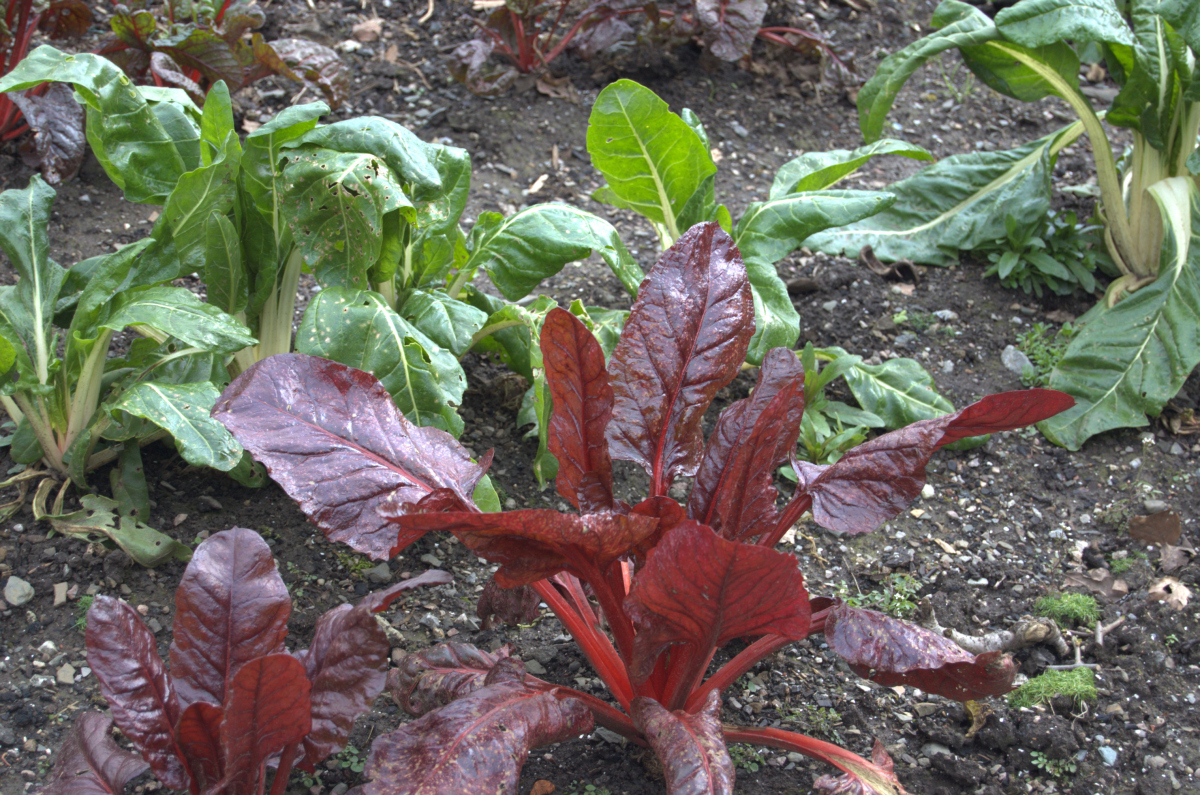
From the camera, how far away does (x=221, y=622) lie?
1480 mm

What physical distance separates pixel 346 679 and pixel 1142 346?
8.70ft

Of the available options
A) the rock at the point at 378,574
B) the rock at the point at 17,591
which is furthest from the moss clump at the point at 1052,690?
the rock at the point at 17,591

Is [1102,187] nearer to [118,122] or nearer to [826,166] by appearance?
[826,166]

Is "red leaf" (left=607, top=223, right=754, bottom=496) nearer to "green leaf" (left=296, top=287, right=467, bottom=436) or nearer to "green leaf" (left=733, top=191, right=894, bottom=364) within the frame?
"green leaf" (left=296, top=287, right=467, bottom=436)

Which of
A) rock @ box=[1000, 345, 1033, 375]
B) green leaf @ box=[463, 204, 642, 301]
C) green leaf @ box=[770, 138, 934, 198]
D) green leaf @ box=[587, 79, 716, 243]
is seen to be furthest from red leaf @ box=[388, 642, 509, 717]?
rock @ box=[1000, 345, 1033, 375]

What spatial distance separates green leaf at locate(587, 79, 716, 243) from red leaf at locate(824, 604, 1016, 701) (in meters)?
1.61

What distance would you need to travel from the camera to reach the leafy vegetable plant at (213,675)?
1.41 metres

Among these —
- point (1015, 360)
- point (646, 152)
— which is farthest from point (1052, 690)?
point (646, 152)

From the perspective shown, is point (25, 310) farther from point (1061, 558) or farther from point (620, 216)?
point (1061, 558)

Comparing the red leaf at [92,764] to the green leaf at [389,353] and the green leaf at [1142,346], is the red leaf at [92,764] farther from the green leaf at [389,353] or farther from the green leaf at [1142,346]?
the green leaf at [1142,346]

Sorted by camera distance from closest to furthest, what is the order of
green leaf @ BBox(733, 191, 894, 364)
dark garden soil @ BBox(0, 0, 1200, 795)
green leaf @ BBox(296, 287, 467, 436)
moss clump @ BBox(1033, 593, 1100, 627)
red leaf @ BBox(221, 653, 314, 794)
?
red leaf @ BBox(221, 653, 314, 794) < dark garden soil @ BBox(0, 0, 1200, 795) < green leaf @ BBox(296, 287, 467, 436) < moss clump @ BBox(1033, 593, 1100, 627) < green leaf @ BBox(733, 191, 894, 364)

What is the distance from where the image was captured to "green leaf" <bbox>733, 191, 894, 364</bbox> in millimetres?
2586

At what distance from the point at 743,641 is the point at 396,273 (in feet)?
4.30

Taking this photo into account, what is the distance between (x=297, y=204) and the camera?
6.69 ft
